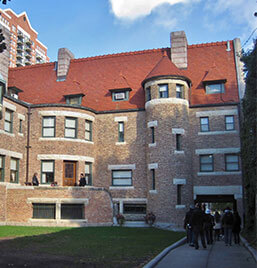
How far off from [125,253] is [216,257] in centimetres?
302

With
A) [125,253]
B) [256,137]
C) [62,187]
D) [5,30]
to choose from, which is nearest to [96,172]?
[62,187]

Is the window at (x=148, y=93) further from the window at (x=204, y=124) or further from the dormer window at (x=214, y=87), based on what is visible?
the dormer window at (x=214, y=87)

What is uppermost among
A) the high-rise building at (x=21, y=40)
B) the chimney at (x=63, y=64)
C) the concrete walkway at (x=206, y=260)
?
the high-rise building at (x=21, y=40)

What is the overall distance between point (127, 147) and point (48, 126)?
6.14 m

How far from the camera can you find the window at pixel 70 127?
27.7m

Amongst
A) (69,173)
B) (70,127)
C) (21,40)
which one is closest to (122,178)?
(69,173)

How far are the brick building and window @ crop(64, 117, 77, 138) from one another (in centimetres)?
8

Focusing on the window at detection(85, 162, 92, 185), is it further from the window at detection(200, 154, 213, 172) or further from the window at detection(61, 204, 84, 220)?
the window at detection(200, 154, 213, 172)

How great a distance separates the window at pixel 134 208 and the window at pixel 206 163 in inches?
206

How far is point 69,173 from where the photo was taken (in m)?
27.5

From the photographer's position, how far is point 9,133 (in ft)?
83.3

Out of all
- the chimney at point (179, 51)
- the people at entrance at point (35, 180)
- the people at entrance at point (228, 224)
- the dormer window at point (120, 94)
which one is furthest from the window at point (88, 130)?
the people at entrance at point (228, 224)

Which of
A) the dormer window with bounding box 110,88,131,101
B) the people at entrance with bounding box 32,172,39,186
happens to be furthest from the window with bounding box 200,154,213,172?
the people at entrance with bounding box 32,172,39,186

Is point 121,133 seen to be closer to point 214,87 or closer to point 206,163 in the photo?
point 206,163
